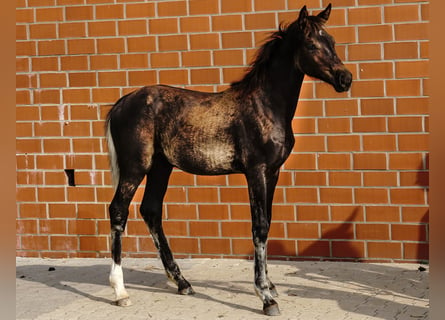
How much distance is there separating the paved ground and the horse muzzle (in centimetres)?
168

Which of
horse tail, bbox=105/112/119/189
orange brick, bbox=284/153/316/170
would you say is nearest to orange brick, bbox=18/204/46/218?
horse tail, bbox=105/112/119/189

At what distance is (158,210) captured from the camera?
6.03 meters

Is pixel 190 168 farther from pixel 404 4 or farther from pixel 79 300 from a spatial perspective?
pixel 404 4

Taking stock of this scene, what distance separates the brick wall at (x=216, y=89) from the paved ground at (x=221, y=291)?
1.08ft

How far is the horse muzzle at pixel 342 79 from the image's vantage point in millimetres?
5055

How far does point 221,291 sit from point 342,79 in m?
2.15

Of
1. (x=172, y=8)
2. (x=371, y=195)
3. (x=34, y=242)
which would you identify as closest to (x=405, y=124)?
(x=371, y=195)

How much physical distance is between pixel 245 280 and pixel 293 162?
1401mm

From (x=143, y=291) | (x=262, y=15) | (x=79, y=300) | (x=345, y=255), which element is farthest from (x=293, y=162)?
(x=79, y=300)

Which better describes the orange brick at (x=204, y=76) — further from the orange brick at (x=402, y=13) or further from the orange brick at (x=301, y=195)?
the orange brick at (x=402, y=13)

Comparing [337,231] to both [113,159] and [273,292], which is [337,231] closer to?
[273,292]

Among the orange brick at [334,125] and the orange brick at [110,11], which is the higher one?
the orange brick at [110,11]

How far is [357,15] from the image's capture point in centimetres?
689

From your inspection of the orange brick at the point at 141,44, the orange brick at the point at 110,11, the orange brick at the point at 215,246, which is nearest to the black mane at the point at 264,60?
the orange brick at the point at 141,44
